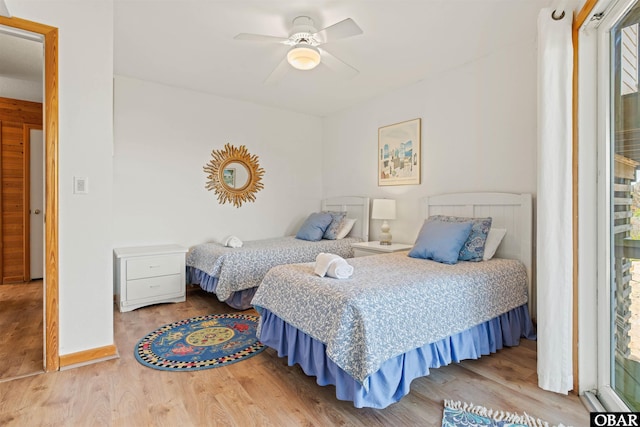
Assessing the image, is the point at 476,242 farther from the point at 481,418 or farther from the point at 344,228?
the point at 344,228

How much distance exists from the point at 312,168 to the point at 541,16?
3.62 m

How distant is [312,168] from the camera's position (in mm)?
5215

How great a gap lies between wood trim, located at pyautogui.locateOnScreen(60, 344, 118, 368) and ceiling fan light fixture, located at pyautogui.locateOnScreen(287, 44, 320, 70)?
2442 mm

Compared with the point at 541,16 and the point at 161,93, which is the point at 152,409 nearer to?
the point at 541,16

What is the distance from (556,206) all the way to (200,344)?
2.56m

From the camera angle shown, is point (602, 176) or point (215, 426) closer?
point (215, 426)

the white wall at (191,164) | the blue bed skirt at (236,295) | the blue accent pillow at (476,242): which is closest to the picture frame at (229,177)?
the white wall at (191,164)

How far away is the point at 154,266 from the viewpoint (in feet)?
11.3

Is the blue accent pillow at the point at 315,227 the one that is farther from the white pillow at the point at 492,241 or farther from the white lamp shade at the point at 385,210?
the white pillow at the point at 492,241

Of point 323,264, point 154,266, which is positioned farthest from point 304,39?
point 154,266

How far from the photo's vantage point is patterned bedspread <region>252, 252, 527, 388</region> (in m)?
1.65

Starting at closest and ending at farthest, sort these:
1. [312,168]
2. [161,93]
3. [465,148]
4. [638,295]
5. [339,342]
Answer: [638,295] < [339,342] < [465,148] < [161,93] < [312,168]

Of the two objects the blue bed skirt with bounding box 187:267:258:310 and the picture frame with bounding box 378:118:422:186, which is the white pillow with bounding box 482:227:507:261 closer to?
the picture frame with bounding box 378:118:422:186

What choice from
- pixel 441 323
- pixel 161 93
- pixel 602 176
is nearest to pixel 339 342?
pixel 441 323
